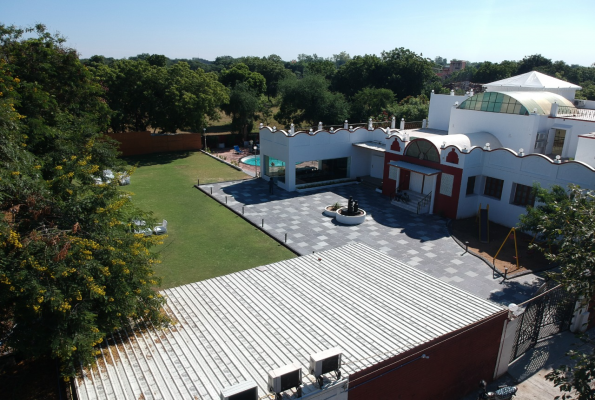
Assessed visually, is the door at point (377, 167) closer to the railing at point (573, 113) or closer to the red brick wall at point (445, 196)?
the red brick wall at point (445, 196)

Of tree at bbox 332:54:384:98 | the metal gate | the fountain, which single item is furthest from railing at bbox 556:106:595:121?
tree at bbox 332:54:384:98

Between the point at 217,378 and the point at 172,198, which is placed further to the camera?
the point at 172,198

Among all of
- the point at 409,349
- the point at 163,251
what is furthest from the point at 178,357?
the point at 163,251

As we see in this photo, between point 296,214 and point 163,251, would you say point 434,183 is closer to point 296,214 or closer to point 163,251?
point 296,214

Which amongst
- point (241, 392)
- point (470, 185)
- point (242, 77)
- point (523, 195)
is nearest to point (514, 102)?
point (470, 185)

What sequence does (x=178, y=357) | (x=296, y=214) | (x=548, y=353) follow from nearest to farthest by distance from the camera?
(x=178, y=357) < (x=548, y=353) < (x=296, y=214)

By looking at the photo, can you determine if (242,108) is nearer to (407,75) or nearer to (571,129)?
(407,75)
